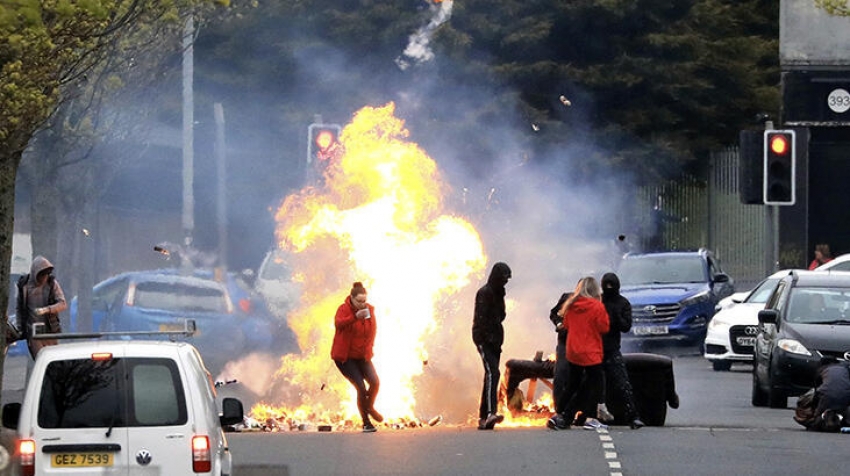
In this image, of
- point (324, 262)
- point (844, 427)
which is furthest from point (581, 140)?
point (844, 427)

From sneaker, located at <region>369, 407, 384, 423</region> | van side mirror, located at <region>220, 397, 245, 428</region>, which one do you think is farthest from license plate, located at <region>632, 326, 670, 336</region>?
van side mirror, located at <region>220, 397, 245, 428</region>

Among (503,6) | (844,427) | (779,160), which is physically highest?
(503,6)

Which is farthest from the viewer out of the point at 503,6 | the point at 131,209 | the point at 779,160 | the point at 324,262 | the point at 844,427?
the point at 131,209

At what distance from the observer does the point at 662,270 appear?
120 ft

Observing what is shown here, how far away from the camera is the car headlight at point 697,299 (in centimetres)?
3478

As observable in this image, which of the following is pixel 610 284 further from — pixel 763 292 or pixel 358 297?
pixel 763 292

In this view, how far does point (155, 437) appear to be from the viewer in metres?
13.1

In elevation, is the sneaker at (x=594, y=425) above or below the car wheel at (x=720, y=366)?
above

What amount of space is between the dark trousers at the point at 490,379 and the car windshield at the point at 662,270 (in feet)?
47.0

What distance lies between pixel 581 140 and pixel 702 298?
13.0m

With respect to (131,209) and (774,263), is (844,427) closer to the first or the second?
(774,263)

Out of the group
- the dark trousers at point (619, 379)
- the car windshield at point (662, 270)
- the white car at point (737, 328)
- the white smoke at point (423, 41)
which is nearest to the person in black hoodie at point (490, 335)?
the dark trousers at point (619, 379)

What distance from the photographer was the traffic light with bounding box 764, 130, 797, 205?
31203 mm

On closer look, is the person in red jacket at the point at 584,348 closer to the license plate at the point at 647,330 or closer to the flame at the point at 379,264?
the flame at the point at 379,264
